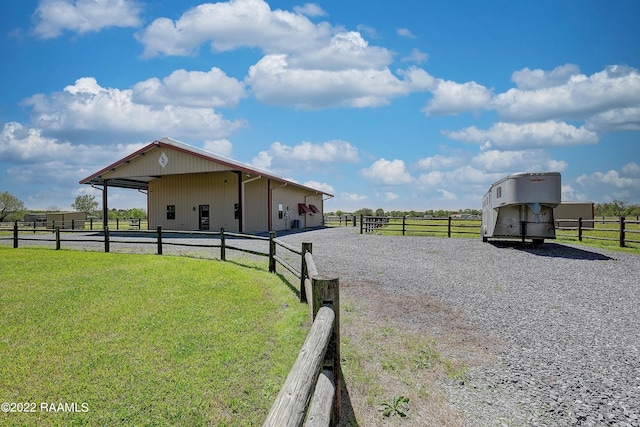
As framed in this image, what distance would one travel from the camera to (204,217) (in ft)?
81.3

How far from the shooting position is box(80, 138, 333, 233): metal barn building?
877 inches

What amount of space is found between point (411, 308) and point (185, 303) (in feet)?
12.9

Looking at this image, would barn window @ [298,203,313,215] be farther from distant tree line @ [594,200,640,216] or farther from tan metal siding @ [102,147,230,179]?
distant tree line @ [594,200,640,216]

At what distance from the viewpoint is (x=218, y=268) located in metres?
9.86

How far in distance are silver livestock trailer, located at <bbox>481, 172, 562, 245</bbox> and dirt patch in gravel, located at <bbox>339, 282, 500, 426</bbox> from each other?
936 centimetres

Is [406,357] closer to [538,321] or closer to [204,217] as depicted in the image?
[538,321]

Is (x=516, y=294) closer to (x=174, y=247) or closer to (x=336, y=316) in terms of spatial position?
(x=336, y=316)

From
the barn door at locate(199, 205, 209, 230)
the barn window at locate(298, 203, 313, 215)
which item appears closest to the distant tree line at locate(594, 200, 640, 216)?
the barn window at locate(298, 203, 313, 215)

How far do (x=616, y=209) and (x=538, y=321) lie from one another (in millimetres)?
61348

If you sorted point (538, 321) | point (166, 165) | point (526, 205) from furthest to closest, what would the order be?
point (166, 165)
point (526, 205)
point (538, 321)

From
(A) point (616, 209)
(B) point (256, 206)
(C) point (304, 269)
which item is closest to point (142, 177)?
(B) point (256, 206)

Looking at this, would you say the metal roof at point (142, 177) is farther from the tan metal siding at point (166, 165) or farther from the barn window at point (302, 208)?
the barn window at point (302, 208)

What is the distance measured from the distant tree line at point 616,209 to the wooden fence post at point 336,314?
61.1 meters

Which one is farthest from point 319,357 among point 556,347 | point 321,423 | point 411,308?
point 411,308
